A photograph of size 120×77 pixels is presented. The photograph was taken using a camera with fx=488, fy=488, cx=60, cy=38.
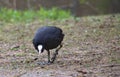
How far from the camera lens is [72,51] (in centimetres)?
991

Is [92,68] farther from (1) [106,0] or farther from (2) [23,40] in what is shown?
(1) [106,0]

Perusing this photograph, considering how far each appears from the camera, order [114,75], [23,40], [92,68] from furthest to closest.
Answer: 1. [23,40]
2. [92,68]
3. [114,75]

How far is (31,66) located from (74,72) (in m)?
0.99

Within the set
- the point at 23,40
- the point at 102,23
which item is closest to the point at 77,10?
the point at 102,23

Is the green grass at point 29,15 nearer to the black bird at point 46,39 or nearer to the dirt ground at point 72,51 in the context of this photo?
the dirt ground at point 72,51

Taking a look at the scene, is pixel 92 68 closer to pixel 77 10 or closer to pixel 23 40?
pixel 23 40

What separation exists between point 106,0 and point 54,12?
10.3ft

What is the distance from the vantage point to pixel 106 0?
19672 millimetres

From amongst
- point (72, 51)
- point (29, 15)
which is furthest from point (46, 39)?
point (29, 15)

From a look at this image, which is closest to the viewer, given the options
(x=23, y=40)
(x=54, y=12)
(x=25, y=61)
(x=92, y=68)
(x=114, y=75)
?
(x=114, y=75)

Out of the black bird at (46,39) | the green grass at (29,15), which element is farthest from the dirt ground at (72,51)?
the green grass at (29,15)

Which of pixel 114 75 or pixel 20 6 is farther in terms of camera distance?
pixel 20 6

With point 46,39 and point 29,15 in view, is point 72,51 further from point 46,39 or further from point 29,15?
point 29,15

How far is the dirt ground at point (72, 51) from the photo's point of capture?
7.87 m
